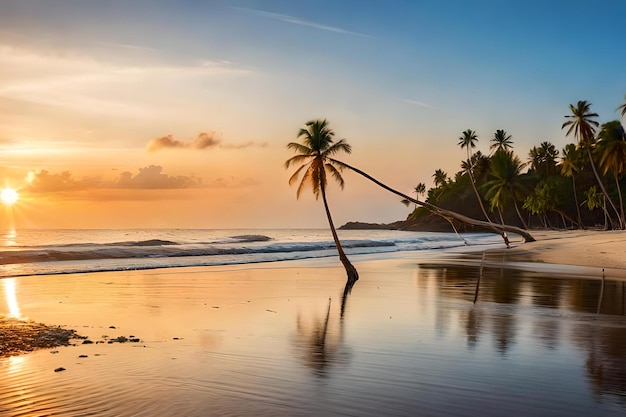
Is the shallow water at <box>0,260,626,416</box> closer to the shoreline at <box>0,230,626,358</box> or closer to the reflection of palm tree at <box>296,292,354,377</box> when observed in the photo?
the reflection of palm tree at <box>296,292,354,377</box>

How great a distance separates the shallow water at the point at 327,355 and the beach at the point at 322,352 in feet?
0.13

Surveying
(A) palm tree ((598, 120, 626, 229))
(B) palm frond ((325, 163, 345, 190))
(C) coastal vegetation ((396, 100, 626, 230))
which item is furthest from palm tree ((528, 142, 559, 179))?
(B) palm frond ((325, 163, 345, 190))

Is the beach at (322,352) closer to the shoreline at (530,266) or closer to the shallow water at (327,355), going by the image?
the shallow water at (327,355)

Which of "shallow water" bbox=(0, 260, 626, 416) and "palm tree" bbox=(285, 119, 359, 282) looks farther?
"palm tree" bbox=(285, 119, 359, 282)

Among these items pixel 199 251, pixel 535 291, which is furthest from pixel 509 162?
pixel 535 291

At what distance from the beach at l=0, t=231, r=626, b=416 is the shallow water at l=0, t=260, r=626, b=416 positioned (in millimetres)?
38

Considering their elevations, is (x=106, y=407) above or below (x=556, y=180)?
below

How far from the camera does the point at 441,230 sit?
150 meters

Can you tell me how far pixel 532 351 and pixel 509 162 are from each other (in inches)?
3417

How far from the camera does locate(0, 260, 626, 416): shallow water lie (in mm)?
7367

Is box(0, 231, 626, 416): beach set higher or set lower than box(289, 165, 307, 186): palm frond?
lower

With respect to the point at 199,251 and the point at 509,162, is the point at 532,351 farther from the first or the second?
the point at 509,162

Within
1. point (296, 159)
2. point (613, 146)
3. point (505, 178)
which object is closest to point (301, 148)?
point (296, 159)

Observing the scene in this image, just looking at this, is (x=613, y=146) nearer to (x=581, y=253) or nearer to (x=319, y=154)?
(x=581, y=253)
